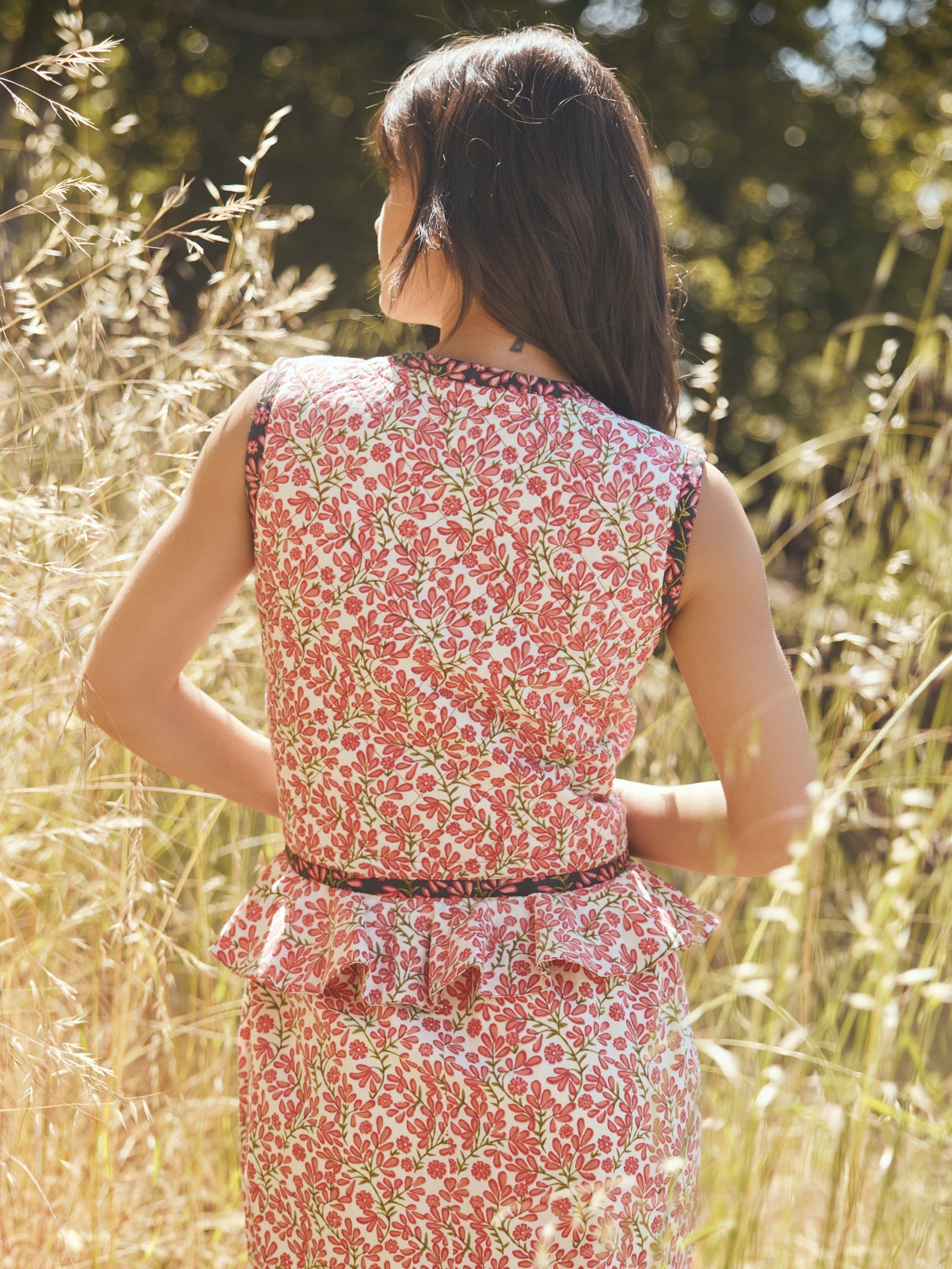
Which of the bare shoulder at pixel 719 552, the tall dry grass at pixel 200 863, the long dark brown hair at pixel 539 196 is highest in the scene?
the long dark brown hair at pixel 539 196

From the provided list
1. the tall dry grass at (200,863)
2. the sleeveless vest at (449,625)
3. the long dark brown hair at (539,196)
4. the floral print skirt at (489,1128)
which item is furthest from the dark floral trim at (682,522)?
the floral print skirt at (489,1128)

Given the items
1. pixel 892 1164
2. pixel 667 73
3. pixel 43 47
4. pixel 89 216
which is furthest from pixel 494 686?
pixel 667 73

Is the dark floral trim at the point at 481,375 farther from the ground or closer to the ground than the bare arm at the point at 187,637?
farther from the ground

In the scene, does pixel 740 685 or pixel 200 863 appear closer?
pixel 740 685

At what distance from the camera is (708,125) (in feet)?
21.3

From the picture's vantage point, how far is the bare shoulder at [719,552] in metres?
0.89

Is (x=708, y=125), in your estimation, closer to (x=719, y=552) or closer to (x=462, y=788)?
(x=719, y=552)

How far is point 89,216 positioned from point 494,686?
178 cm

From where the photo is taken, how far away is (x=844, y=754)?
5.72ft

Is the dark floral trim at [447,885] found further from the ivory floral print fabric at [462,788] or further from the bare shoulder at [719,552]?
the bare shoulder at [719,552]

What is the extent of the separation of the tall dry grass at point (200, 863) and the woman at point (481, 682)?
110 mm

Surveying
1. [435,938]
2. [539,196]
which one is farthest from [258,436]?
[435,938]

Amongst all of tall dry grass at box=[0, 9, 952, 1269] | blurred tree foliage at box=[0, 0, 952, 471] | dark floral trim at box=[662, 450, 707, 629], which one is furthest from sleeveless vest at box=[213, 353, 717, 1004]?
blurred tree foliage at box=[0, 0, 952, 471]

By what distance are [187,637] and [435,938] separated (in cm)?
34
